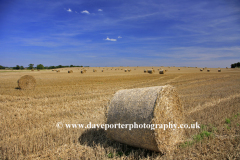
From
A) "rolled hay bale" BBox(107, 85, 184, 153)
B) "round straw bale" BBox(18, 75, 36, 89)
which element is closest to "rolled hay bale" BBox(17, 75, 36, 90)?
"round straw bale" BBox(18, 75, 36, 89)

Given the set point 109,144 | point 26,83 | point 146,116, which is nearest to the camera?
point 146,116

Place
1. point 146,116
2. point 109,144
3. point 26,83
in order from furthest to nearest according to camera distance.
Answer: point 26,83 < point 109,144 < point 146,116

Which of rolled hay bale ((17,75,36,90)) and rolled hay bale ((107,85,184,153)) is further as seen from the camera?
rolled hay bale ((17,75,36,90))

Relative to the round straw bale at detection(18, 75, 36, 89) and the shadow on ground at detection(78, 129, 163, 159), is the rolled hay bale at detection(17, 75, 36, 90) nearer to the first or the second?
the round straw bale at detection(18, 75, 36, 89)

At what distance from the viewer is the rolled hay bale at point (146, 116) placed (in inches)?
138

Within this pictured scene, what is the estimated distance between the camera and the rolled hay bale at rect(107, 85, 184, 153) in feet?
11.5

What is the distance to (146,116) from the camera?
3.52 metres

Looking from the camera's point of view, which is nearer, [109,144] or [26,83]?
[109,144]

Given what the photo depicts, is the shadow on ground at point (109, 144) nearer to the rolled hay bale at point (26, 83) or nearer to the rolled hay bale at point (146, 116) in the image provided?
the rolled hay bale at point (146, 116)

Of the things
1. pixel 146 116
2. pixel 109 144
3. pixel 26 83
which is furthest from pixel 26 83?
pixel 146 116

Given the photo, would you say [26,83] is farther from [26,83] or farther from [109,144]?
[109,144]

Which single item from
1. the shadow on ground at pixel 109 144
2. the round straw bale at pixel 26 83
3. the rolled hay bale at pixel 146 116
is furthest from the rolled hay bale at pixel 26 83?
the rolled hay bale at pixel 146 116

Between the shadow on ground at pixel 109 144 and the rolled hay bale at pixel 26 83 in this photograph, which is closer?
the shadow on ground at pixel 109 144

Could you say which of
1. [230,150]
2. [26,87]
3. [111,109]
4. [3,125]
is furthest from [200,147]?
[26,87]
